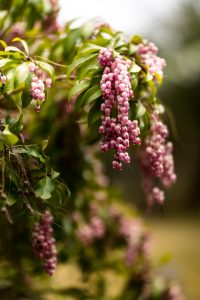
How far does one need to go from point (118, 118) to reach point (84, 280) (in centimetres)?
156

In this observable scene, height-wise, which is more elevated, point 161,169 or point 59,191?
point 161,169

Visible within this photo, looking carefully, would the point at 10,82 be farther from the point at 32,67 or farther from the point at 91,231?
the point at 91,231

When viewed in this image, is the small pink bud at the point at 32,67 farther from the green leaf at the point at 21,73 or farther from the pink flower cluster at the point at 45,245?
the pink flower cluster at the point at 45,245

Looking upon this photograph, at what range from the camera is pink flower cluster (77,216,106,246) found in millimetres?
2527

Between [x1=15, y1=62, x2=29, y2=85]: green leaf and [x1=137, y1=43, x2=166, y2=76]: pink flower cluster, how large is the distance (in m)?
0.40

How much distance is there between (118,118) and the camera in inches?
47.5

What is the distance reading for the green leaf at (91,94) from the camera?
4.26 ft

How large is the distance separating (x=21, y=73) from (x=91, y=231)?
1.46 metres

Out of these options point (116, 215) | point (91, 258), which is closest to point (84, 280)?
point (91, 258)

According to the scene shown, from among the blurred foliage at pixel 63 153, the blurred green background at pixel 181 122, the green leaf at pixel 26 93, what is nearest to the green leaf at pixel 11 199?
the blurred foliage at pixel 63 153

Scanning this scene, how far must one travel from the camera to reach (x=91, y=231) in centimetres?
255

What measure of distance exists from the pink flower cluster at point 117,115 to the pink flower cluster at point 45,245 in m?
0.28

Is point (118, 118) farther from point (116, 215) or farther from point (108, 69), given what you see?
point (116, 215)

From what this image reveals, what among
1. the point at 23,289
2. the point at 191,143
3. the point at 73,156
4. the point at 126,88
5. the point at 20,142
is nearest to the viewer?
the point at 126,88
